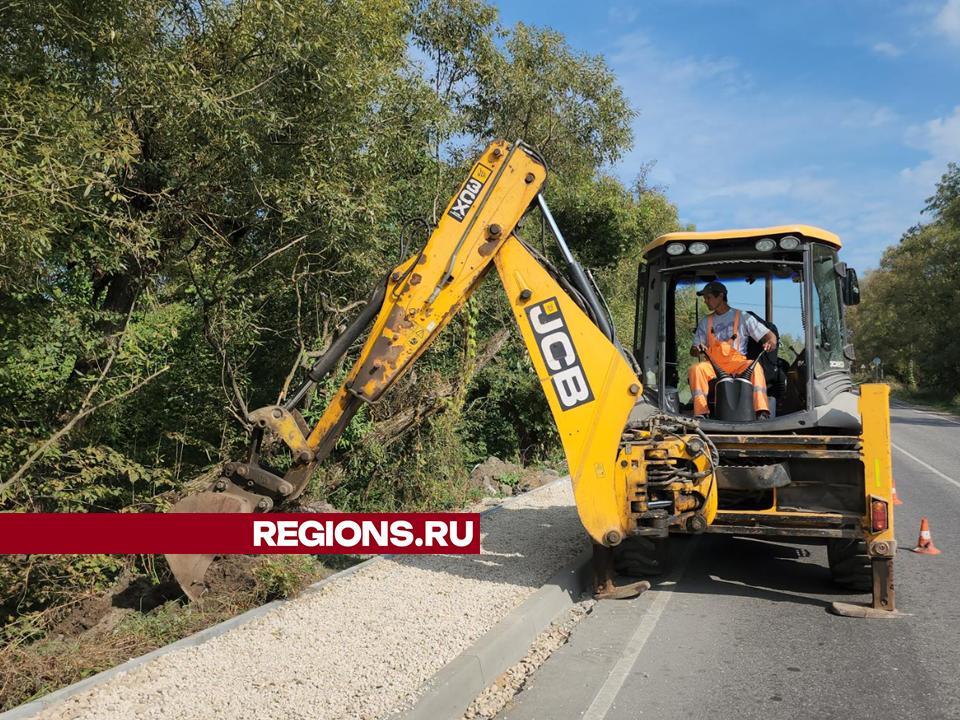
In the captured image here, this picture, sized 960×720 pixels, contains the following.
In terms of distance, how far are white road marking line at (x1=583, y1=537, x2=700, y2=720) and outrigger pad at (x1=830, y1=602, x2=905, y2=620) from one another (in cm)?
128

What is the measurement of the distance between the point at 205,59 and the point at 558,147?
10177 mm

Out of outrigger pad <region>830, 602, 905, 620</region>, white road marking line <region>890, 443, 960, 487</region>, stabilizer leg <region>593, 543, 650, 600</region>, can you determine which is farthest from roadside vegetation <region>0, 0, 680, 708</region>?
white road marking line <region>890, 443, 960, 487</region>

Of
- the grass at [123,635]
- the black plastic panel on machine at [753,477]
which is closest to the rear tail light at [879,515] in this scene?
the black plastic panel on machine at [753,477]

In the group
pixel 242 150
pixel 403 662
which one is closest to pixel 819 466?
pixel 403 662

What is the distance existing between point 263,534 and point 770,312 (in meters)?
4.64

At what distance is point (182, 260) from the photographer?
8.50 metres

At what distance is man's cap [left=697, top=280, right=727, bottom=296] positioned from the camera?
687 cm

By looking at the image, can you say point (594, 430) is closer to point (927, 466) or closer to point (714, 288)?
point (714, 288)

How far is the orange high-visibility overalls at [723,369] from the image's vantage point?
655 centimetres

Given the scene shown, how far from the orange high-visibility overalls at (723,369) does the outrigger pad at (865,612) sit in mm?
1619

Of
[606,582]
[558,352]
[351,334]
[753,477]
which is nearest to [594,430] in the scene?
[558,352]

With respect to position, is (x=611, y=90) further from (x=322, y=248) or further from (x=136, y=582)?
(x=136, y=582)

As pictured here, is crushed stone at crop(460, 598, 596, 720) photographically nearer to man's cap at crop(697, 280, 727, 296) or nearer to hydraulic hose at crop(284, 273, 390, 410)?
hydraulic hose at crop(284, 273, 390, 410)

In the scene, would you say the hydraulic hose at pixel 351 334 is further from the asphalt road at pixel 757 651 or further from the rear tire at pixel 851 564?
the rear tire at pixel 851 564
